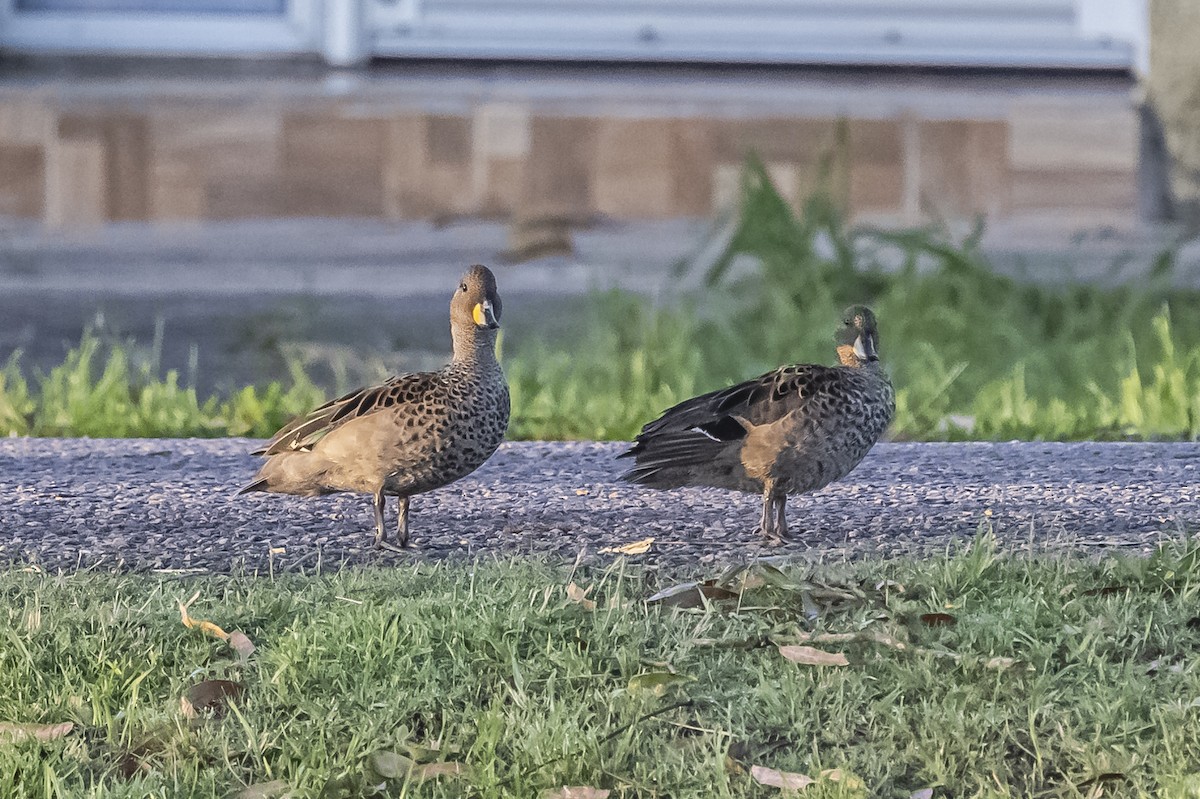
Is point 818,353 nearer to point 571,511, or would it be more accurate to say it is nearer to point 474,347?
point 571,511

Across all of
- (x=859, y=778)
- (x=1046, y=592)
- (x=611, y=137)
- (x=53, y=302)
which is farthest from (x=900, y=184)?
(x=859, y=778)

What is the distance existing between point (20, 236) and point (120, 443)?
2.61 m

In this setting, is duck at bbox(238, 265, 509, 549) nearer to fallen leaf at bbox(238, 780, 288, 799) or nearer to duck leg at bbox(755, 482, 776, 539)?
duck leg at bbox(755, 482, 776, 539)

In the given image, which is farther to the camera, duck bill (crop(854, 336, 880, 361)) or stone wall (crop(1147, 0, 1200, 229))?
stone wall (crop(1147, 0, 1200, 229))

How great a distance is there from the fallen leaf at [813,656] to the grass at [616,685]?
0.05 feet

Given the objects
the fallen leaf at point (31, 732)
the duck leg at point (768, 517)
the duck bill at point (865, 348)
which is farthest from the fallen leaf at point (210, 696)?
the duck bill at point (865, 348)

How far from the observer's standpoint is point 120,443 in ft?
20.9

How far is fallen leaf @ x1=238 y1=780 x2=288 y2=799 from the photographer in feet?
10.5

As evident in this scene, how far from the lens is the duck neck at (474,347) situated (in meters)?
4.24

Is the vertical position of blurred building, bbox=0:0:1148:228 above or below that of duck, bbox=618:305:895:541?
above

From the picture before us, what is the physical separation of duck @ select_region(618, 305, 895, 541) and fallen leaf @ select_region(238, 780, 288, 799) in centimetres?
144

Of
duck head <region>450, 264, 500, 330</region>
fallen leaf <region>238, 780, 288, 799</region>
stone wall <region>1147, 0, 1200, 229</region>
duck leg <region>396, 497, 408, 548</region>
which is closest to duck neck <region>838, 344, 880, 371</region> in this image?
duck head <region>450, 264, 500, 330</region>

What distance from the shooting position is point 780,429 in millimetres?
4223

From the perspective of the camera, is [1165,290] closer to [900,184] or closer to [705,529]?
[900,184]
